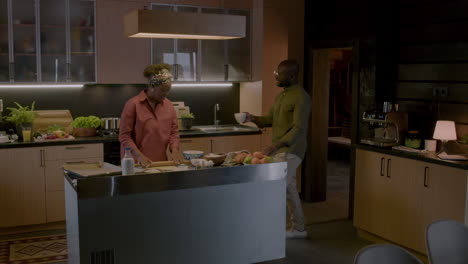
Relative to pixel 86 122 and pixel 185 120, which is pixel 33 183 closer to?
pixel 86 122

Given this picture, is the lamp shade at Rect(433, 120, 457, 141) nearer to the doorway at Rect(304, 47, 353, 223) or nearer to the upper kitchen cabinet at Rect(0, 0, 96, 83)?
the doorway at Rect(304, 47, 353, 223)

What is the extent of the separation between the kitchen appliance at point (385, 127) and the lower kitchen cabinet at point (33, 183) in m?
3.04

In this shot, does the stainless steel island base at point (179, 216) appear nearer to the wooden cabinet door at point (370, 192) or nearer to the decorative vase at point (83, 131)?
the wooden cabinet door at point (370, 192)

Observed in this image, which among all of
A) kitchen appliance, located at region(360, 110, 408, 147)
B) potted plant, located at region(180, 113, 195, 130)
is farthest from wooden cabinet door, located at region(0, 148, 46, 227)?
kitchen appliance, located at region(360, 110, 408, 147)

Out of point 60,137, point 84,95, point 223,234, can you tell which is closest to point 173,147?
point 223,234

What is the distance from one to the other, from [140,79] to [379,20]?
9.29 ft

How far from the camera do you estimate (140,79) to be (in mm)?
6434

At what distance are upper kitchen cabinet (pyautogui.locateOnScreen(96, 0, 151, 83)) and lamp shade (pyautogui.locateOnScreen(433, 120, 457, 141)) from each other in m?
3.45

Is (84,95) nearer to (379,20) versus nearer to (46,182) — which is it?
(46,182)

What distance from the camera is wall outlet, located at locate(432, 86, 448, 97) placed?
5.08 metres

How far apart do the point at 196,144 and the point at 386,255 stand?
434cm

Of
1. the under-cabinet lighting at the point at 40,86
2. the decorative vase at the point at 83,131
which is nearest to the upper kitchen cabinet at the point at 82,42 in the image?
the under-cabinet lighting at the point at 40,86

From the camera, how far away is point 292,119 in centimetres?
530

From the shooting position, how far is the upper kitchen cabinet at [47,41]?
575 centimetres
